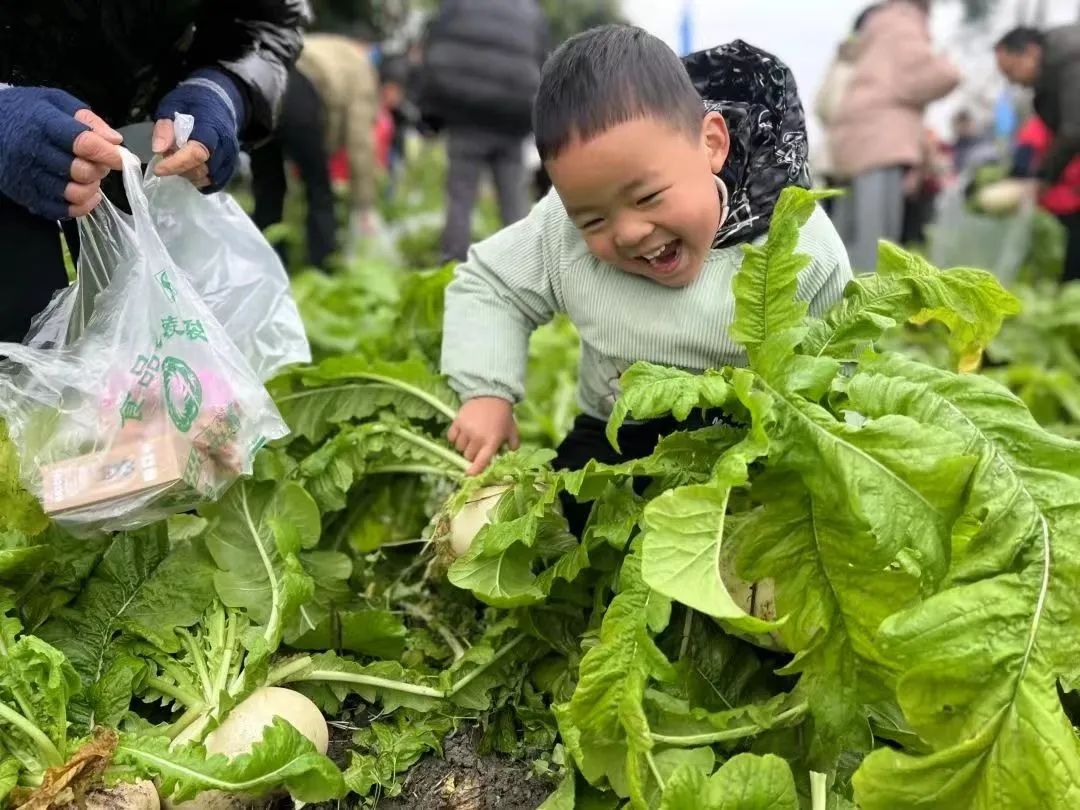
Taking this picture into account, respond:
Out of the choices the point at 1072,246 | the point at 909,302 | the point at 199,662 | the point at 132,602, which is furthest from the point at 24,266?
the point at 1072,246

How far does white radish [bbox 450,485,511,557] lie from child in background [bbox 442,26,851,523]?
0.44 ft

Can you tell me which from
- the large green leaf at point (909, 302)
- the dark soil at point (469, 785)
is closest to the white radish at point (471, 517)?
the dark soil at point (469, 785)

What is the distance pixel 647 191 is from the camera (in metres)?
1.53

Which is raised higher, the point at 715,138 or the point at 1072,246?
the point at 715,138

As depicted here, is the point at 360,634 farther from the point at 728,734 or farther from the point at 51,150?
the point at 51,150

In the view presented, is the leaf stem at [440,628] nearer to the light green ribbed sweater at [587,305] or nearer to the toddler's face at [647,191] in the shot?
the light green ribbed sweater at [587,305]

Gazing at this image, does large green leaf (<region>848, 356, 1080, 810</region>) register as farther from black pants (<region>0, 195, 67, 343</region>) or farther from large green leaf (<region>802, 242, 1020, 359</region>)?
black pants (<region>0, 195, 67, 343</region>)

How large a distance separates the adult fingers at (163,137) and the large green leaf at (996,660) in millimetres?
1416

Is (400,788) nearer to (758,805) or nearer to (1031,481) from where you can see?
(758,805)

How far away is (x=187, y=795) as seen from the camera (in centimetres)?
133

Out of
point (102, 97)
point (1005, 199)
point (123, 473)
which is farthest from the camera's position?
point (1005, 199)

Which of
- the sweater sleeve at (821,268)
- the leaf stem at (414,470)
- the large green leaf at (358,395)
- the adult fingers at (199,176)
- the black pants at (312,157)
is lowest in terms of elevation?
the black pants at (312,157)

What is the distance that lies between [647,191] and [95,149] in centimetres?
87

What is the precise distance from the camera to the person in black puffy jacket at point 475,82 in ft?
17.1
